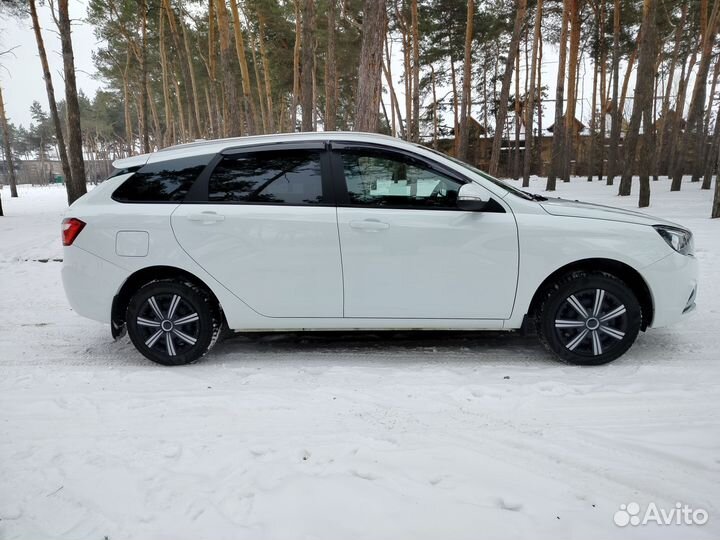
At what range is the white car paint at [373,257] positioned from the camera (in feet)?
11.0

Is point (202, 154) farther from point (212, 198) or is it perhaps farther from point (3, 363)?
point (3, 363)

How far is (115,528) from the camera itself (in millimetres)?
1953

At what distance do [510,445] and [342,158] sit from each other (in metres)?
2.34

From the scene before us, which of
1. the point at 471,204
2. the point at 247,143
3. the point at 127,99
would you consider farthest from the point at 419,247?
the point at 127,99

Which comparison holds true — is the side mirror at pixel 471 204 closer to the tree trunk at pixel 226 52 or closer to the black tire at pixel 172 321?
the black tire at pixel 172 321

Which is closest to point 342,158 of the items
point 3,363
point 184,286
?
point 184,286

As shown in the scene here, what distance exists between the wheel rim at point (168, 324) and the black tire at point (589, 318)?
9.02 feet

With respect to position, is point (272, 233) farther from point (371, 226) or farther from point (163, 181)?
point (163, 181)

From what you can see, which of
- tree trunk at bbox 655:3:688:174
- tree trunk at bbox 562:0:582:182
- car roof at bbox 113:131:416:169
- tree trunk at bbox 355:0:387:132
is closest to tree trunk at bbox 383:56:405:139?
tree trunk at bbox 562:0:582:182

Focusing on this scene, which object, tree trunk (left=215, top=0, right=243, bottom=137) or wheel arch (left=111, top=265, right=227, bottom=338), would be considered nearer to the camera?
wheel arch (left=111, top=265, right=227, bottom=338)

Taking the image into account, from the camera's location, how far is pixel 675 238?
342 cm

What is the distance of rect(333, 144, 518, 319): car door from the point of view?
3.35 metres

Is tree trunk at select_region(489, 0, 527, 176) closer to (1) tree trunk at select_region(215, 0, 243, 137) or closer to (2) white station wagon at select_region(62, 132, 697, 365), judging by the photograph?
(1) tree trunk at select_region(215, 0, 243, 137)

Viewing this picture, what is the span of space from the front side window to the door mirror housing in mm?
77
